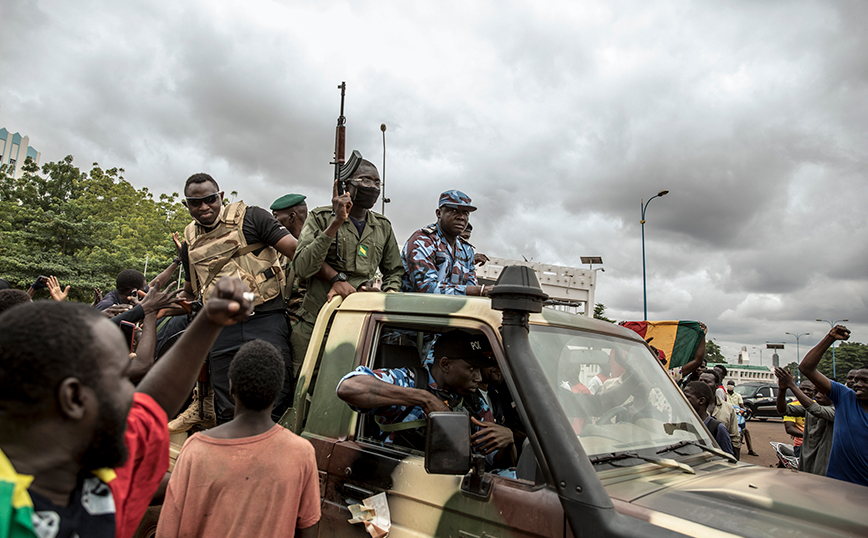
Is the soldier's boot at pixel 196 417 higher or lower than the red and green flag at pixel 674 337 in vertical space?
lower

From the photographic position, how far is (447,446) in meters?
1.74

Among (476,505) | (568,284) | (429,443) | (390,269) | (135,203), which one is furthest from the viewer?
(568,284)

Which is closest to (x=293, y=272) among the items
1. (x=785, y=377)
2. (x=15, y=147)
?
(x=785, y=377)

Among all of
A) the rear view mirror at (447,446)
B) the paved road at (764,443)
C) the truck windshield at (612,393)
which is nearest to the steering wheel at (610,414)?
the truck windshield at (612,393)

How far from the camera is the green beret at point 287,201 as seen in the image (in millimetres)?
Answer: 4984

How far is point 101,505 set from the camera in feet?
3.61

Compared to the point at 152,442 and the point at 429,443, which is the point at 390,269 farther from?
the point at 152,442

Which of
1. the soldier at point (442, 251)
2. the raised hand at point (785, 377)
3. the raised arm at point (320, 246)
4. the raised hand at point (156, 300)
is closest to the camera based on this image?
the raised hand at point (156, 300)

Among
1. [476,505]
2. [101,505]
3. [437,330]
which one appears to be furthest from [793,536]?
[101,505]

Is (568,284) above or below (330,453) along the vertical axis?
above

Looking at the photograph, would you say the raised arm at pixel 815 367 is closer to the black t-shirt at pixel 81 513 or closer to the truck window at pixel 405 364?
the truck window at pixel 405 364

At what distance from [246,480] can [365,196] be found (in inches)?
96.8

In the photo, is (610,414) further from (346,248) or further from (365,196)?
(365,196)

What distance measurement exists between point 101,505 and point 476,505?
1205mm
